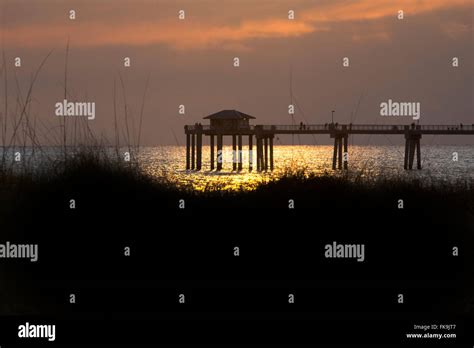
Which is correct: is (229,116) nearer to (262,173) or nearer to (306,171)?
(262,173)

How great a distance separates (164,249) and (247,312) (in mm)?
2114

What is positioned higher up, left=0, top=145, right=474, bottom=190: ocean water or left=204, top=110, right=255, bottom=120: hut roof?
left=204, top=110, right=255, bottom=120: hut roof

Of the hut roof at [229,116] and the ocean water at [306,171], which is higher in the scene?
the hut roof at [229,116]

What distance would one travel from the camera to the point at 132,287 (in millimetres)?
12258

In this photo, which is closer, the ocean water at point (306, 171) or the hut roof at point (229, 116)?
the ocean water at point (306, 171)

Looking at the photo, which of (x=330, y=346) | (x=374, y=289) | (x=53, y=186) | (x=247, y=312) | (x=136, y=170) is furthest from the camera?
(x=136, y=170)

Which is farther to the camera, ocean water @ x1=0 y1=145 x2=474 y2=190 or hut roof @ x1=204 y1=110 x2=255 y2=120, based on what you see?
hut roof @ x1=204 y1=110 x2=255 y2=120

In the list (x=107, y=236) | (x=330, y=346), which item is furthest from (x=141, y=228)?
(x=330, y=346)

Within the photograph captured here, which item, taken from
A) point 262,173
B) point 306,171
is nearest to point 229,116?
point 262,173

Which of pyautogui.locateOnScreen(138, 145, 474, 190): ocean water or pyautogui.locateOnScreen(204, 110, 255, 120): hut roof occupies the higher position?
pyautogui.locateOnScreen(204, 110, 255, 120): hut roof

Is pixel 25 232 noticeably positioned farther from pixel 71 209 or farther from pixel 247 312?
pixel 247 312

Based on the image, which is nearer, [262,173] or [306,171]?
[306,171]

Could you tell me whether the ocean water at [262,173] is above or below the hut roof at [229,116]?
below

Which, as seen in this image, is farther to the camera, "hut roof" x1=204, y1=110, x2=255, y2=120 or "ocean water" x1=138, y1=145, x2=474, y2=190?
"hut roof" x1=204, y1=110, x2=255, y2=120
